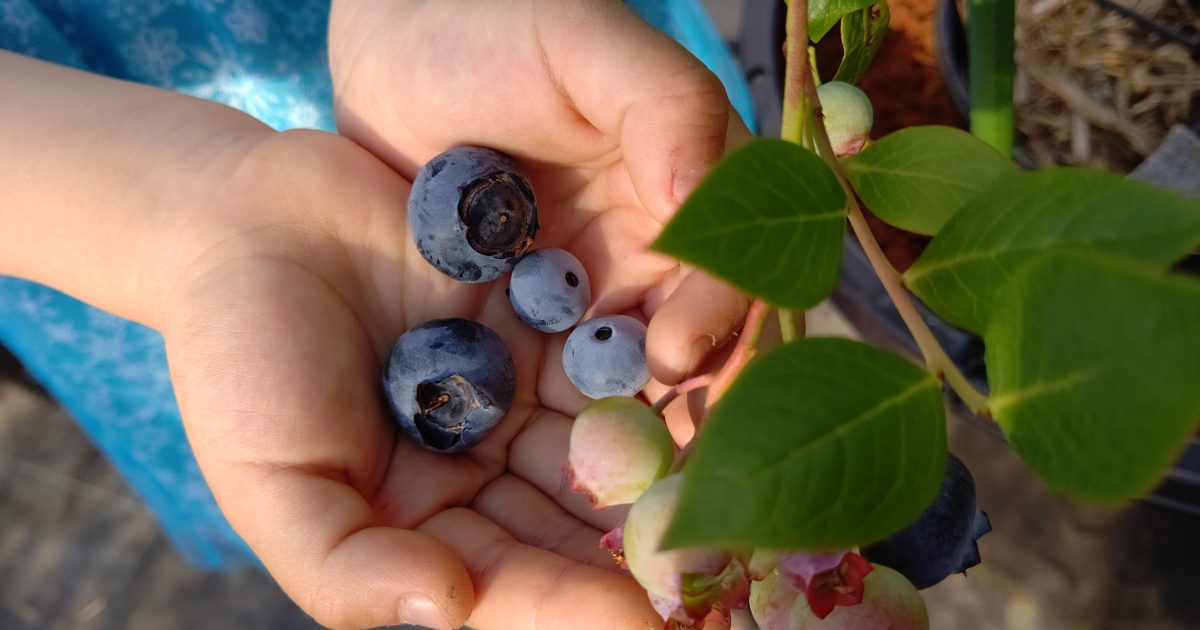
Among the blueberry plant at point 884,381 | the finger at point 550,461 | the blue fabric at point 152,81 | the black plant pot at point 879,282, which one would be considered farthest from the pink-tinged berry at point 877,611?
the blue fabric at point 152,81

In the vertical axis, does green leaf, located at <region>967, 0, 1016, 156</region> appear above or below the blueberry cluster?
above

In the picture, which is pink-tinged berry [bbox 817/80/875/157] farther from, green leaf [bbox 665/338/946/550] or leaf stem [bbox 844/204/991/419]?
green leaf [bbox 665/338/946/550]

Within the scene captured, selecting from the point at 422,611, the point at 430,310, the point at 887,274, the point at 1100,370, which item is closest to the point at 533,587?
the point at 422,611

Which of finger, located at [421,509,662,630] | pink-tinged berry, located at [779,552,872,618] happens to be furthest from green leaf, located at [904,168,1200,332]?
finger, located at [421,509,662,630]

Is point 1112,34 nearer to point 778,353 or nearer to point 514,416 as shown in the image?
point 514,416

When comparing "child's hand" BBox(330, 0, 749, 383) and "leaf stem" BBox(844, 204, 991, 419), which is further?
"child's hand" BBox(330, 0, 749, 383)

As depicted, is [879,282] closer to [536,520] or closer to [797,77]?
[536,520]
